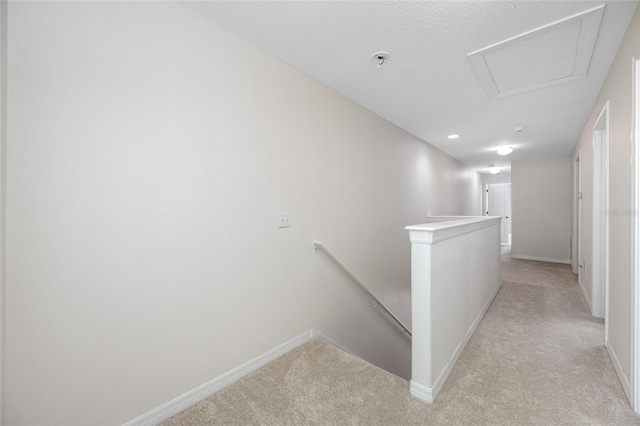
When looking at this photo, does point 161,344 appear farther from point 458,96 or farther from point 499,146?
point 499,146

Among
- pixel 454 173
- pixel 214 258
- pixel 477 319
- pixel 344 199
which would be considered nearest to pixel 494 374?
pixel 477 319

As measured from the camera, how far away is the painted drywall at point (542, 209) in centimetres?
623

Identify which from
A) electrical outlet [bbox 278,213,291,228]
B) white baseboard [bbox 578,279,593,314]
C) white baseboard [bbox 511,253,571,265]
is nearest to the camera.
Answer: electrical outlet [bbox 278,213,291,228]

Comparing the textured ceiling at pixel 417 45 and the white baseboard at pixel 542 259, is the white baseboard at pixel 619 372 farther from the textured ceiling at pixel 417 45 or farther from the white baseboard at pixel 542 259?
the white baseboard at pixel 542 259

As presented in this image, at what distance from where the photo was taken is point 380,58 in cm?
220

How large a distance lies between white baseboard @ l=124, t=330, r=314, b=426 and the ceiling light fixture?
2.39m

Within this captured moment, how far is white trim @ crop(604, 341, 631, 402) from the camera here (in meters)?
1.69

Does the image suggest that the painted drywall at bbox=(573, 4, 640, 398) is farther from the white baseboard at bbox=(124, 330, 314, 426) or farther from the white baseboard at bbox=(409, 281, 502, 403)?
the white baseboard at bbox=(124, 330, 314, 426)

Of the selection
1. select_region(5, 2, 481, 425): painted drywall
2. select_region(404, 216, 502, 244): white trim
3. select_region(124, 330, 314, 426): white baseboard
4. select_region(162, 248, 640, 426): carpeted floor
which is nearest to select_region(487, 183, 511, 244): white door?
select_region(162, 248, 640, 426): carpeted floor

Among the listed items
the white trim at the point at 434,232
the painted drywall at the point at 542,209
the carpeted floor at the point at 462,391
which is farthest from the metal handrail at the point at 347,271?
the painted drywall at the point at 542,209

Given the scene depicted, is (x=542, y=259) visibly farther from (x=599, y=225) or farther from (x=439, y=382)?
(x=439, y=382)

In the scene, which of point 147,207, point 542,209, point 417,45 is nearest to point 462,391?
point 147,207

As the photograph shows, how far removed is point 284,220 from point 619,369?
8.39 feet

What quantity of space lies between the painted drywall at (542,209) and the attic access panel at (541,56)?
16.1 feet
